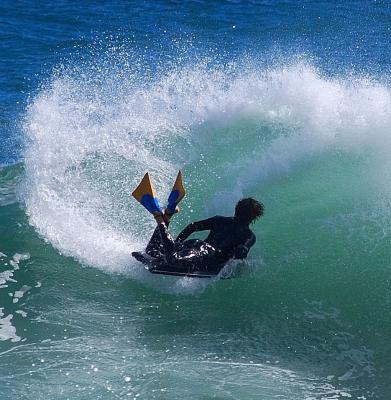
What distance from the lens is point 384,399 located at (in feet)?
24.9

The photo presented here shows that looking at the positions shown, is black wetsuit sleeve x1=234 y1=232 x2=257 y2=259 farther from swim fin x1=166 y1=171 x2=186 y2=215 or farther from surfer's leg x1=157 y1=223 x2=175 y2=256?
swim fin x1=166 y1=171 x2=186 y2=215

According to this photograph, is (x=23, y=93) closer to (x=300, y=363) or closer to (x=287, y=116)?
(x=287, y=116)

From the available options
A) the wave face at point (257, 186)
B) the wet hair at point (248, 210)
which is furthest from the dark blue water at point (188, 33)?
the wet hair at point (248, 210)

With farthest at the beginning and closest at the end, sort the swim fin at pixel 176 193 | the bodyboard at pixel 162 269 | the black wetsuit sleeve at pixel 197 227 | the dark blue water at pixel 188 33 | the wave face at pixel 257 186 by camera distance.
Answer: the dark blue water at pixel 188 33, the black wetsuit sleeve at pixel 197 227, the swim fin at pixel 176 193, the bodyboard at pixel 162 269, the wave face at pixel 257 186

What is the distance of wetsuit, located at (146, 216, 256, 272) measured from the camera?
28.9 feet

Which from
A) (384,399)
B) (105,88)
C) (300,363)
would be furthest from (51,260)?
(105,88)

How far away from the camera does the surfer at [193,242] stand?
8812 millimetres

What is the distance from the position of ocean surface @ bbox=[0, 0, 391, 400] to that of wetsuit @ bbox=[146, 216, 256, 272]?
1.19 ft

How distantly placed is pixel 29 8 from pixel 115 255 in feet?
45.1

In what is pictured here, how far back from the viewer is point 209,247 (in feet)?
29.6

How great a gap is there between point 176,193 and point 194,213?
205 cm

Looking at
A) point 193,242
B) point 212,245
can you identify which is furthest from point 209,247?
point 193,242

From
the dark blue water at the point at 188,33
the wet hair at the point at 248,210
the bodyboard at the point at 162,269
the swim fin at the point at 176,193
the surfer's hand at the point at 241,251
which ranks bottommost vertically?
the bodyboard at the point at 162,269

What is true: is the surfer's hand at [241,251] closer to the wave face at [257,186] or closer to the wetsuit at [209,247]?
the wetsuit at [209,247]
